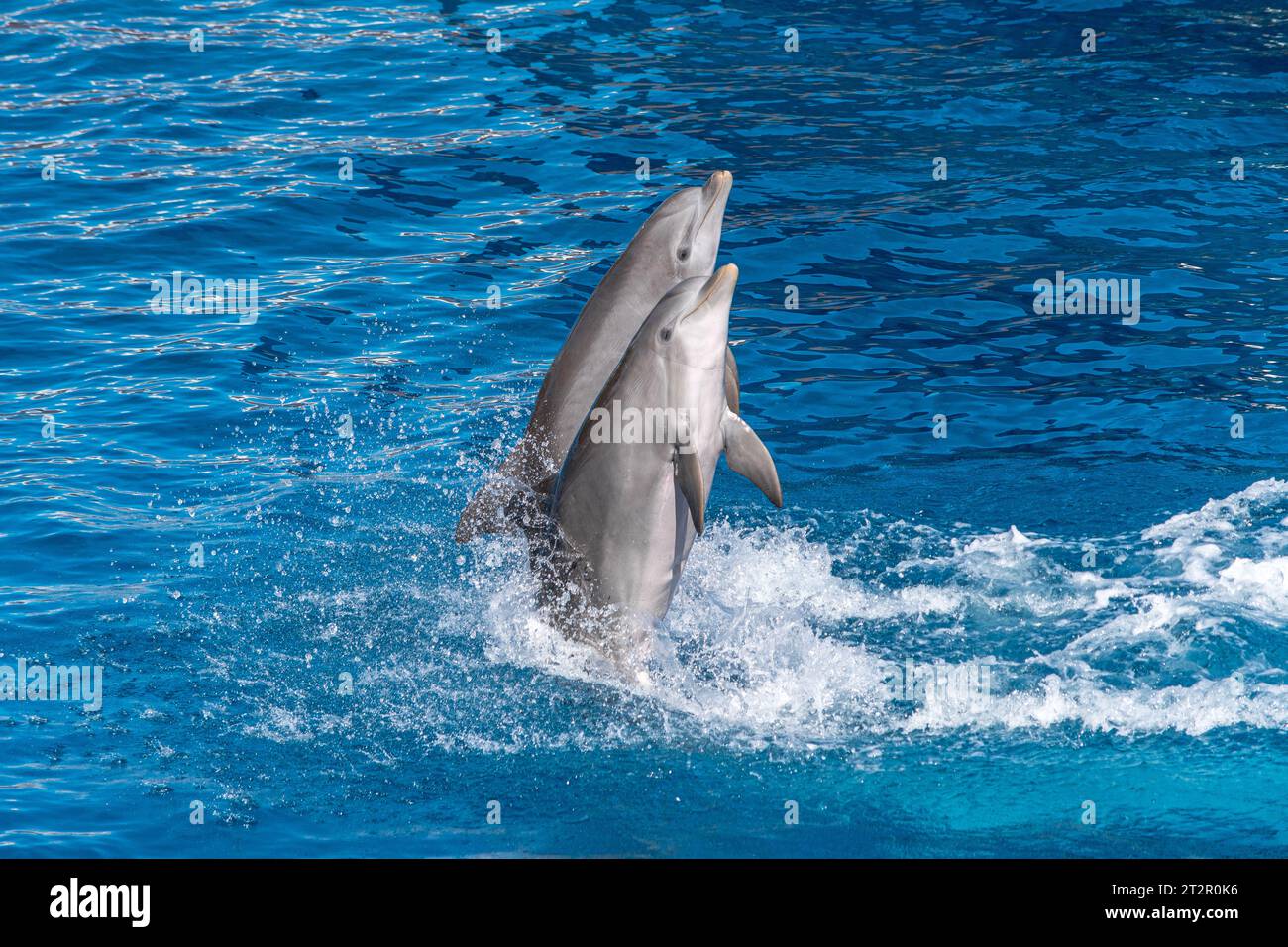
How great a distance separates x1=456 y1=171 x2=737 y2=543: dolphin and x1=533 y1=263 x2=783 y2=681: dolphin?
0.90 ft

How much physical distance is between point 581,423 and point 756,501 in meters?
2.09

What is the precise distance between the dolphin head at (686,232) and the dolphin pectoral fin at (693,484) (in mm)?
1302

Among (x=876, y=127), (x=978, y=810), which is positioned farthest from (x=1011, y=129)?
(x=978, y=810)

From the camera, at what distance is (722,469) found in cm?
916

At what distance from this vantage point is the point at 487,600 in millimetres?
7598

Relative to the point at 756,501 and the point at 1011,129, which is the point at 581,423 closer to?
the point at 756,501

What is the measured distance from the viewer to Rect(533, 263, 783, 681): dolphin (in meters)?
6.63

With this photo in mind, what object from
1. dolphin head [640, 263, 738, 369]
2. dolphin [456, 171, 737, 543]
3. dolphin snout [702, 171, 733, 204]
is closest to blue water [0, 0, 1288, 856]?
dolphin [456, 171, 737, 543]

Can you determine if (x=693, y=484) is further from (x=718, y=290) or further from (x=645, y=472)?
(x=718, y=290)

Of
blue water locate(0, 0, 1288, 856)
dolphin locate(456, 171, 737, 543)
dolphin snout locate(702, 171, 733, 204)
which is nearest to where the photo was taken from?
blue water locate(0, 0, 1288, 856)

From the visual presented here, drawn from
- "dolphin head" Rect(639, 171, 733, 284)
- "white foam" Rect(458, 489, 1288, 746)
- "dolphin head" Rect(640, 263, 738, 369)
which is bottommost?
"white foam" Rect(458, 489, 1288, 746)

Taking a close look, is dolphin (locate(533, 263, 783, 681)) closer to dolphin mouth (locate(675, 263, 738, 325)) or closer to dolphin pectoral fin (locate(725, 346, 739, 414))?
dolphin mouth (locate(675, 263, 738, 325))

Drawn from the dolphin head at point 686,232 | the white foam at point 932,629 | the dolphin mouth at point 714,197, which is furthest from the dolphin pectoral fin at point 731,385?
the white foam at point 932,629

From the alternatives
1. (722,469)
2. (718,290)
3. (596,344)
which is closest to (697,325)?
(718,290)
